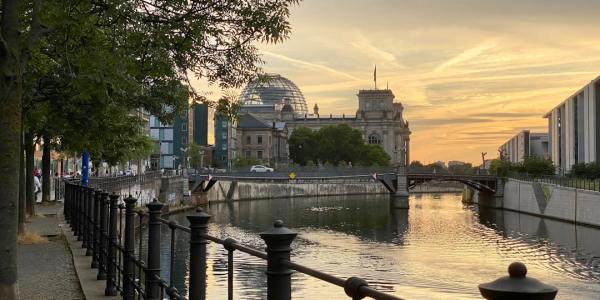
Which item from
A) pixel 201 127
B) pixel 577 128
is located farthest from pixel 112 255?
pixel 201 127

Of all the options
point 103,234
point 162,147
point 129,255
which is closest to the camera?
point 129,255

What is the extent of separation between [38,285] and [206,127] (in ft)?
489

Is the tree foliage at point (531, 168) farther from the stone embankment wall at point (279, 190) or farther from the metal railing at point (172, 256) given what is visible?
the metal railing at point (172, 256)

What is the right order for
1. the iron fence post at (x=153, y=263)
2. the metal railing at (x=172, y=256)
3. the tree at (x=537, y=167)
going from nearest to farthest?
the metal railing at (x=172, y=256)
the iron fence post at (x=153, y=263)
the tree at (x=537, y=167)

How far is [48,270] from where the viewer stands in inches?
703

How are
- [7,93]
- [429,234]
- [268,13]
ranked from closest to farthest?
[7,93]
[268,13]
[429,234]

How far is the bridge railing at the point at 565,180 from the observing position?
67.9 metres

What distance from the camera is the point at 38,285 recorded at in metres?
15.8

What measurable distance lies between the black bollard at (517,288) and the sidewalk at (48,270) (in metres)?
12.4

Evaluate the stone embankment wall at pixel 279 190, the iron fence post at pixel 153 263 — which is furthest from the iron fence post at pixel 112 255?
the stone embankment wall at pixel 279 190

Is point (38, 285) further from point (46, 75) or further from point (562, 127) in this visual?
point (562, 127)

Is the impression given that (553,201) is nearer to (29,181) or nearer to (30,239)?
(29,181)

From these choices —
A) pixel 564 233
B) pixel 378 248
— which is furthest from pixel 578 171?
pixel 378 248

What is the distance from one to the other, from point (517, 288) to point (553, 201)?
259 ft
